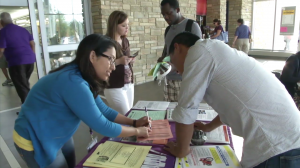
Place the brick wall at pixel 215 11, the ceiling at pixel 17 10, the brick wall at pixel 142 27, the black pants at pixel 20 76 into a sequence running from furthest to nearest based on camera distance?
the brick wall at pixel 215 11, the ceiling at pixel 17 10, the brick wall at pixel 142 27, the black pants at pixel 20 76

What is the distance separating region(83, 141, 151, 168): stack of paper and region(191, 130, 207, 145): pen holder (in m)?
0.25

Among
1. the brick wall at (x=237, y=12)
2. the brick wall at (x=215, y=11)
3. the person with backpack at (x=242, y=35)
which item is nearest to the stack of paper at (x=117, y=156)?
the person with backpack at (x=242, y=35)

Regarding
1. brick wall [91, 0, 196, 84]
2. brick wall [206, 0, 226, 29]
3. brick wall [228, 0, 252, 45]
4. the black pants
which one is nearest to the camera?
the black pants

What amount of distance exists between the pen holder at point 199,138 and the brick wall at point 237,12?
8.98 m

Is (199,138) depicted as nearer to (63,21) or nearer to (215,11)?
(63,21)

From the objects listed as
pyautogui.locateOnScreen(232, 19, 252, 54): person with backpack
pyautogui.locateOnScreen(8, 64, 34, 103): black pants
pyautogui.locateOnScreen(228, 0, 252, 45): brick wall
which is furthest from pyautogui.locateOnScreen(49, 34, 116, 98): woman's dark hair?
pyautogui.locateOnScreen(228, 0, 252, 45): brick wall

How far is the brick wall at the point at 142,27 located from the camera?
4.42m

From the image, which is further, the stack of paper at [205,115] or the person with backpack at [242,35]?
the person with backpack at [242,35]

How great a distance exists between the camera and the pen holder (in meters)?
1.18

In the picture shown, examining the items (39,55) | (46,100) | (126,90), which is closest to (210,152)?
(46,100)

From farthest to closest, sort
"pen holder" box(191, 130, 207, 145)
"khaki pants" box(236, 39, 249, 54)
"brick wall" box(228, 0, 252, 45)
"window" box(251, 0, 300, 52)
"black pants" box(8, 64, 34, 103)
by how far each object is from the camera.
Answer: "brick wall" box(228, 0, 252, 45)
"window" box(251, 0, 300, 52)
"khaki pants" box(236, 39, 249, 54)
"black pants" box(8, 64, 34, 103)
"pen holder" box(191, 130, 207, 145)

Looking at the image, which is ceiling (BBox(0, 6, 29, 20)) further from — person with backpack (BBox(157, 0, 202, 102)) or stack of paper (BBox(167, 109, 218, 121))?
stack of paper (BBox(167, 109, 218, 121))

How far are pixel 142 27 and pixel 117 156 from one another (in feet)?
14.2

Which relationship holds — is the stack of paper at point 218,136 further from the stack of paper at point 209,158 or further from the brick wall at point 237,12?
the brick wall at point 237,12
